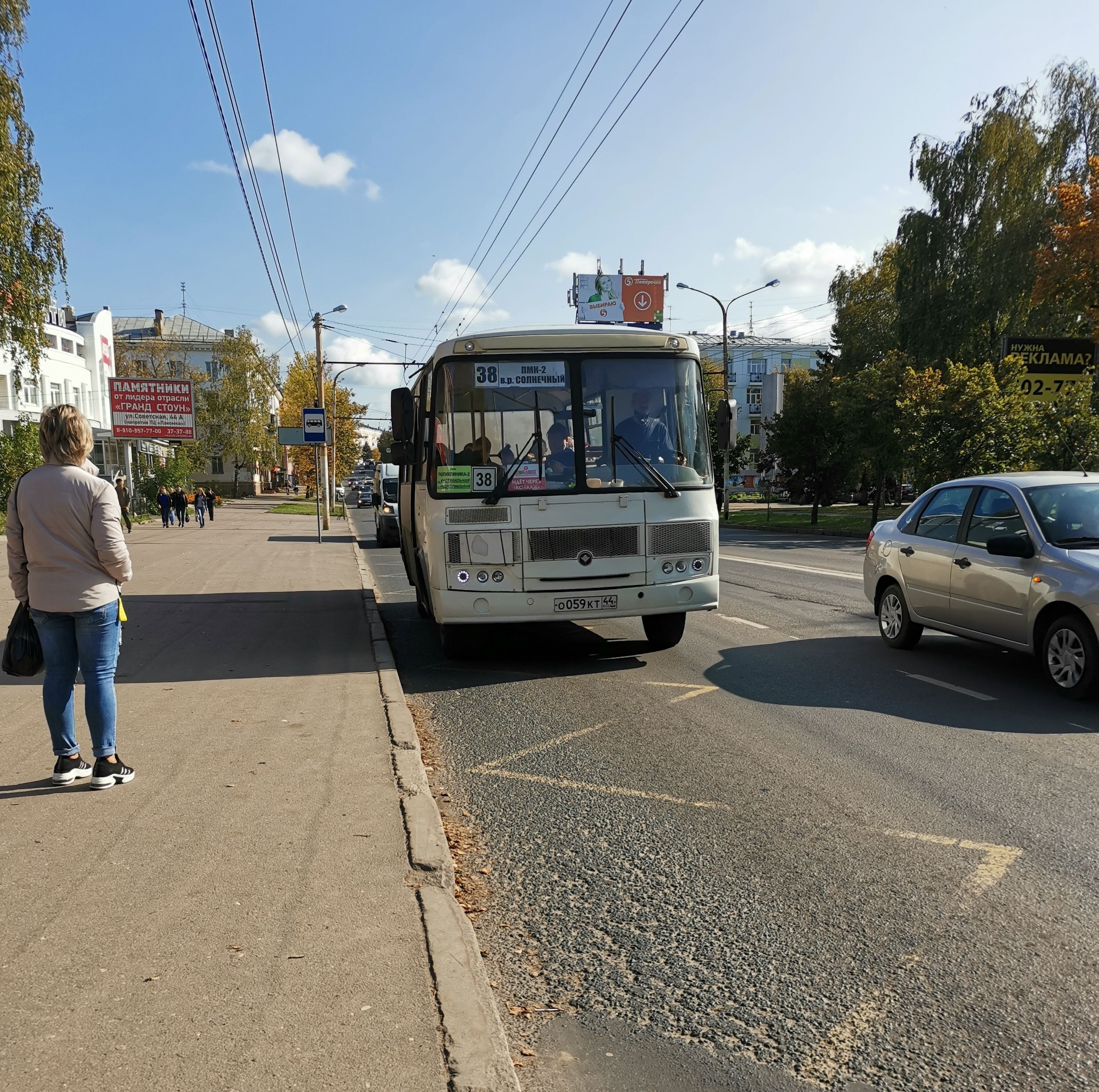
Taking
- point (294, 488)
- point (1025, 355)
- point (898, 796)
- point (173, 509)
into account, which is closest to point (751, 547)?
point (1025, 355)

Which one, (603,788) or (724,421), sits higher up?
(724,421)

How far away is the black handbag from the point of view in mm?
5117

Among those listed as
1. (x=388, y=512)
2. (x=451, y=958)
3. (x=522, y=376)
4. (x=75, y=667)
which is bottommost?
(x=451, y=958)

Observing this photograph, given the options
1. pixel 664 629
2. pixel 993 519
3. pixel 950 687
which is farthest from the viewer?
pixel 664 629

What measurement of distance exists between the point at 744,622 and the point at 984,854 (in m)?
7.52

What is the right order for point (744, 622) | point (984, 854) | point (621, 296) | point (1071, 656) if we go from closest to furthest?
point (984, 854), point (1071, 656), point (744, 622), point (621, 296)

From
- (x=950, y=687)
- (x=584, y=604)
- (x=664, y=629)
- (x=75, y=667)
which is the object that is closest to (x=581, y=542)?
(x=584, y=604)

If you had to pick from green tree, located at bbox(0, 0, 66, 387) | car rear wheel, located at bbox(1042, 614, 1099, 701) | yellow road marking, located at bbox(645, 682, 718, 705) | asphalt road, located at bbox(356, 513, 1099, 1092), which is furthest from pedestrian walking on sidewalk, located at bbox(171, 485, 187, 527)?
car rear wheel, located at bbox(1042, 614, 1099, 701)

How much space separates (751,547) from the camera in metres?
28.3

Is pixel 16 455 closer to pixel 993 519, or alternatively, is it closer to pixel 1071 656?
pixel 993 519

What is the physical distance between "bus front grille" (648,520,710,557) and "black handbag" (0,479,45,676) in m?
5.19

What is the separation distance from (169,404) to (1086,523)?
3950 centimetres

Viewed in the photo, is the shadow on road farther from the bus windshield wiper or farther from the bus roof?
the bus roof

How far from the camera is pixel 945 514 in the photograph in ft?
30.3
